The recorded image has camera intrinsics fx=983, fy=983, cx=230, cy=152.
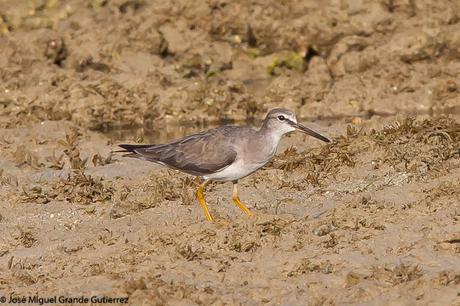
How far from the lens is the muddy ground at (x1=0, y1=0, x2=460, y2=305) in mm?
8883

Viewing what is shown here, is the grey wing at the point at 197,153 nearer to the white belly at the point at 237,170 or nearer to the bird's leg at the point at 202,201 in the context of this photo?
the white belly at the point at 237,170

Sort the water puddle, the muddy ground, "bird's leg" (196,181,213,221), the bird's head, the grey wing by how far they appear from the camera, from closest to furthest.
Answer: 1. the muddy ground
2. "bird's leg" (196,181,213,221)
3. the grey wing
4. the bird's head
5. the water puddle

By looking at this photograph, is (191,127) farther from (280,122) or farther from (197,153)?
(280,122)

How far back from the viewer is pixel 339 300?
8.29 meters

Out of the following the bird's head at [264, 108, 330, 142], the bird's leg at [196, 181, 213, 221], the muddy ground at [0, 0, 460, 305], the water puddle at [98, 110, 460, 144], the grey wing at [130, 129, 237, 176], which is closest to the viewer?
→ the muddy ground at [0, 0, 460, 305]

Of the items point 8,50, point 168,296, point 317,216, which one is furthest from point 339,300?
point 8,50

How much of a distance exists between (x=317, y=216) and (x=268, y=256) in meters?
1.24

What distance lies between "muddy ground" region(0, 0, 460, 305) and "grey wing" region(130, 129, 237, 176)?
45 cm

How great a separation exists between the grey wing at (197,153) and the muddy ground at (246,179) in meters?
0.45

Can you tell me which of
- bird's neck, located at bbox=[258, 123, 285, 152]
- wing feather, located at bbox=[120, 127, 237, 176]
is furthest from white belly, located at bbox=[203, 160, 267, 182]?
bird's neck, located at bbox=[258, 123, 285, 152]

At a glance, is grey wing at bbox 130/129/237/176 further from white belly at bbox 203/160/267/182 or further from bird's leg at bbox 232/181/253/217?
bird's leg at bbox 232/181/253/217

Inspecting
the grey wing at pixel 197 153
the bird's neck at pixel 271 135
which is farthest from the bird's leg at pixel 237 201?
the bird's neck at pixel 271 135

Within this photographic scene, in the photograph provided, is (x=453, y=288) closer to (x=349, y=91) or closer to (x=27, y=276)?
(x=27, y=276)

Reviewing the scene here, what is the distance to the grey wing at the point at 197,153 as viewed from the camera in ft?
33.9
